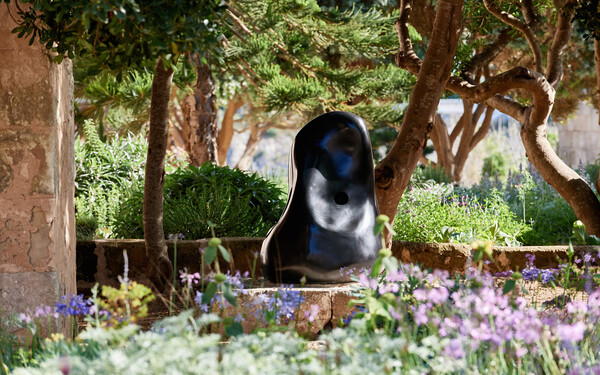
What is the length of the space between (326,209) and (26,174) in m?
1.67

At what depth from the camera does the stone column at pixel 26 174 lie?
2.86m

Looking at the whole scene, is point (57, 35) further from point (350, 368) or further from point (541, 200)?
point (541, 200)

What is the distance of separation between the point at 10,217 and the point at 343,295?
1699 millimetres

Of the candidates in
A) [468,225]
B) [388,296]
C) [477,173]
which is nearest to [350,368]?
[388,296]

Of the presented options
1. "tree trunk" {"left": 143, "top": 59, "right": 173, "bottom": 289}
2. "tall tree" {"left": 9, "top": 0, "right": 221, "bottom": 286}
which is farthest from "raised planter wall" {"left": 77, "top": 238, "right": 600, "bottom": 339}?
"tall tree" {"left": 9, "top": 0, "right": 221, "bottom": 286}

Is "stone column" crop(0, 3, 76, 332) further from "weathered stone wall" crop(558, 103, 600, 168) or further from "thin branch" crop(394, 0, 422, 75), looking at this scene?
"weathered stone wall" crop(558, 103, 600, 168)

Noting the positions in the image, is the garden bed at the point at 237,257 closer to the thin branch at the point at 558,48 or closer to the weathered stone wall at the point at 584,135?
the thin branch at the point at 558,48

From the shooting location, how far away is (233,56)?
27.5 feet

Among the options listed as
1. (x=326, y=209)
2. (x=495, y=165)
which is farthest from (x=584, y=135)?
(x=326, y=209)

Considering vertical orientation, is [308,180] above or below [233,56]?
below

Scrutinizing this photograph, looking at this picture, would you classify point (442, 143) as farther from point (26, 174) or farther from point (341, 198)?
point (26, 174)

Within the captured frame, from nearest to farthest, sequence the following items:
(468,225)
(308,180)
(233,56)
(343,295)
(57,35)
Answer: (57,35), (343,295), (308,180), (468,225), (233,56)

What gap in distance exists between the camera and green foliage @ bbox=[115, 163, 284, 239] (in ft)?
17.5

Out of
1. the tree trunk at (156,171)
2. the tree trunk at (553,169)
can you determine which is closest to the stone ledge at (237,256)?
the tree trunk at (156,171)
